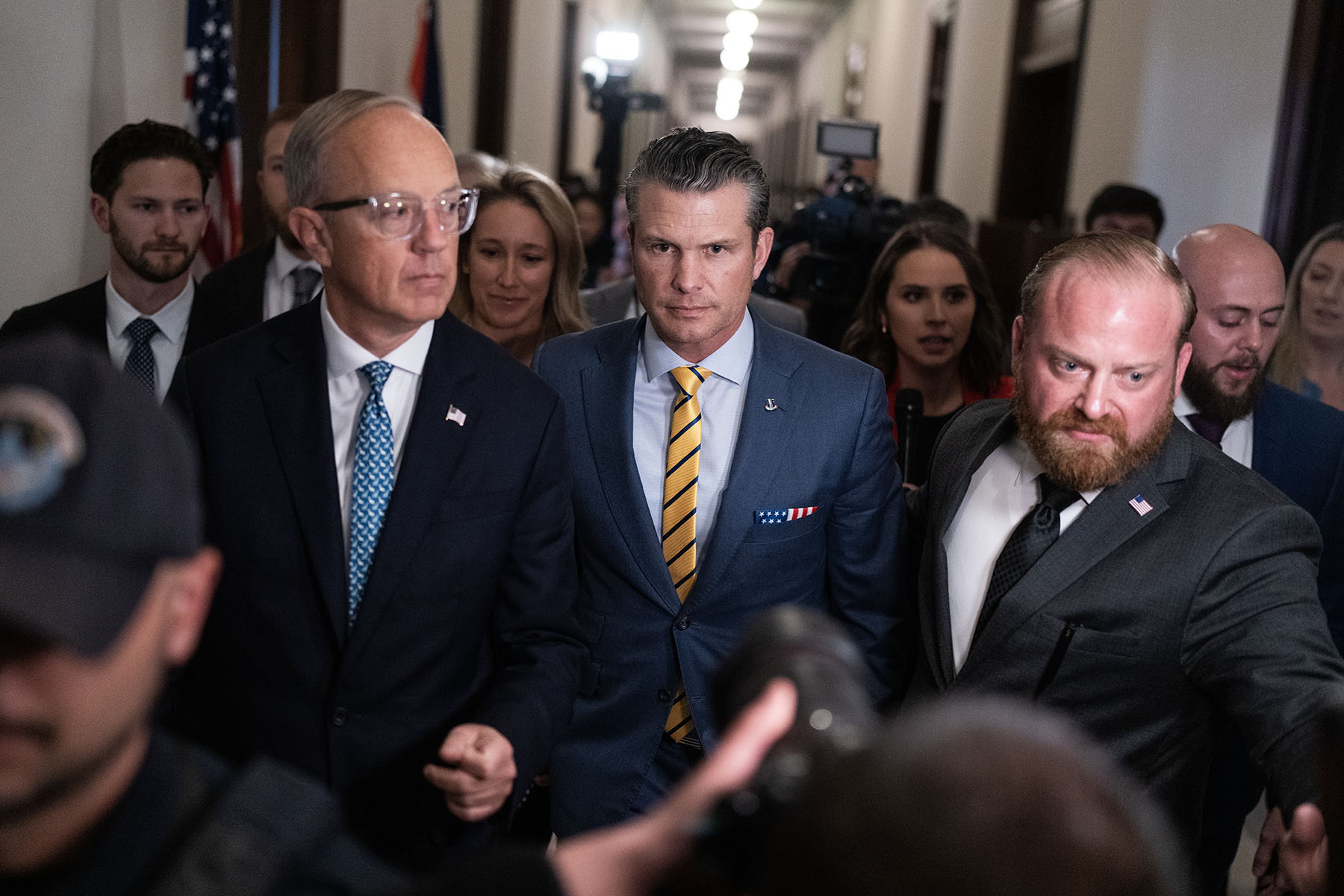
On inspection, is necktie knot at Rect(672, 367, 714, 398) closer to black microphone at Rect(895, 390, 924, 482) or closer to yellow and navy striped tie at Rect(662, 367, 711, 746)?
yellow and navy striped tie at Rect(662, 367, 711, 746)

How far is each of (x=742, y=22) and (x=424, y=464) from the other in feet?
58.9

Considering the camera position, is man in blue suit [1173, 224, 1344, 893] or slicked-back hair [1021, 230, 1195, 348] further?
man in blue suit [1173, 224, 1344, 893]

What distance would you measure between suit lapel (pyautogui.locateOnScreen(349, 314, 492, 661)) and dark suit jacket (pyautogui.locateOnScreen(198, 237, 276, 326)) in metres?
1.78

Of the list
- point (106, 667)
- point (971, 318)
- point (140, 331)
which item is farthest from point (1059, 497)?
point (140, 331)

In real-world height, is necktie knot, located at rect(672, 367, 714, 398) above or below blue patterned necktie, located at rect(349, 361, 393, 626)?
above

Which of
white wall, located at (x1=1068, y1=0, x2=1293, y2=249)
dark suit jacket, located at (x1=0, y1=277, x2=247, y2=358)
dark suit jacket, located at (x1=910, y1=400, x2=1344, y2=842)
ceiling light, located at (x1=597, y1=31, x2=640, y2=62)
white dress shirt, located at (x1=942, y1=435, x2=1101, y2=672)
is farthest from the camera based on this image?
ceiling light, located at (x1=597, y1=31, x2=640, y2=62)

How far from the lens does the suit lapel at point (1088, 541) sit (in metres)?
1.62

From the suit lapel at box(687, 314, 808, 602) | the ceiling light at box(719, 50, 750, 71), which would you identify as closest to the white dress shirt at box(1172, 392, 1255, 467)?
the suit lapel at box(687, 314, 808, 602)

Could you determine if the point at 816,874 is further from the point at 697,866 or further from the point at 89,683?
the point at 89,683

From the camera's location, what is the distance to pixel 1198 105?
5.45 m

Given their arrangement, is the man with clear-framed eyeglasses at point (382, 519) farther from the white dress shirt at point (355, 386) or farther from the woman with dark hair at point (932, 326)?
the woman with dark hair at point (932, 326)

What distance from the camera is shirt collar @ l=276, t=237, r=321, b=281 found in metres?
3.37

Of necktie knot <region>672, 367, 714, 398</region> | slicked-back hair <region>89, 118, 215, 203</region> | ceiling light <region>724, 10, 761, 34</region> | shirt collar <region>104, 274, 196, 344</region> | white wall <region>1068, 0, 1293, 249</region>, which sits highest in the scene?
ceiling light <region>724, 10, 761, 34</region>

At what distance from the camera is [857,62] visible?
15047 millimetres
